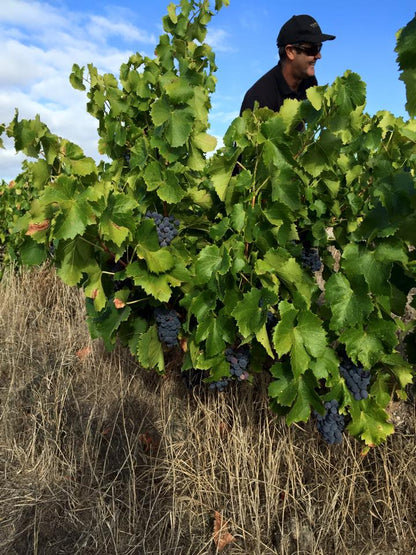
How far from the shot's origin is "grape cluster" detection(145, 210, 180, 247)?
7.08 ft

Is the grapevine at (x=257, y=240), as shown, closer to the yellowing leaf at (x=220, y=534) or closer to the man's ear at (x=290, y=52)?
the yellowing leaf at (x=220, y=534)

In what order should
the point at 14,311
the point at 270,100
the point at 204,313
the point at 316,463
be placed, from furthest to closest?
the point at 14,311 < the point at 270,100 < the point at 316,463 < the point at 204,313

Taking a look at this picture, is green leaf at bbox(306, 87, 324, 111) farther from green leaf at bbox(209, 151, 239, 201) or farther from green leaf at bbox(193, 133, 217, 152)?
green leaf at bbox(193, 133, 217, 152)

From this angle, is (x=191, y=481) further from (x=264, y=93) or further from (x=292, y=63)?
(x=292, y=63)

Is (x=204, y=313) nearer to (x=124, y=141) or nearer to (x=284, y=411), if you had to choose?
(x=284, y=411)

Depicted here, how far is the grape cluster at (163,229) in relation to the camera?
2.16 meters

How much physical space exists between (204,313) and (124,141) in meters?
1.08

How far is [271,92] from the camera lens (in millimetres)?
3293

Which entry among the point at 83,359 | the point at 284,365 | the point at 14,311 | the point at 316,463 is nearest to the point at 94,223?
the point at 284,365

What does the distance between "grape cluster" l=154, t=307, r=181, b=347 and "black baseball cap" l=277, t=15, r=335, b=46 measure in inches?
83.8

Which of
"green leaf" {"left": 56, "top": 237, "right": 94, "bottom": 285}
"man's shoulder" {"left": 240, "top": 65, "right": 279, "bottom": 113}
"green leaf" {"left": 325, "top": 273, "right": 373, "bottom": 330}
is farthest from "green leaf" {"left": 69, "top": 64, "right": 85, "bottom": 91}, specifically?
"green leaf" {"left": 325, "top": 273, "right": 373, "bottom": 330}

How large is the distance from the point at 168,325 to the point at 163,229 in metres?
0.42

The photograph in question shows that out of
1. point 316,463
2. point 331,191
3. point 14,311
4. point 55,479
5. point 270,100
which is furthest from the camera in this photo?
point 14,311

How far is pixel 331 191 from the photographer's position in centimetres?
223
